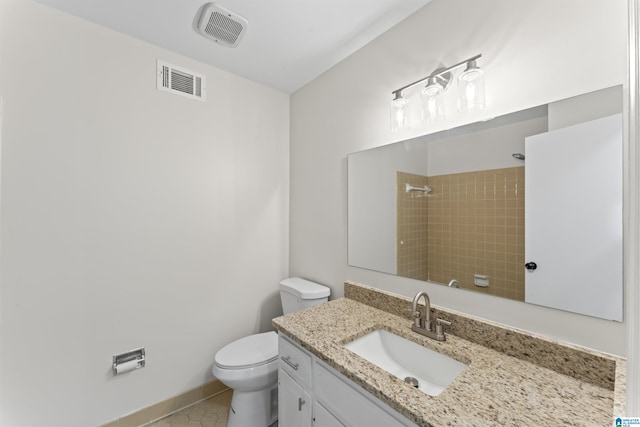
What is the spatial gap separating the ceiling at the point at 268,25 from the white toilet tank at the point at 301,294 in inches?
63.0

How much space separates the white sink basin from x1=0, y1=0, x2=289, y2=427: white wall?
46.0 inches

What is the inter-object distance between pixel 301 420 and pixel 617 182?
4.88 feet

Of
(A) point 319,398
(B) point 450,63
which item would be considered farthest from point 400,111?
(A) point 319,398

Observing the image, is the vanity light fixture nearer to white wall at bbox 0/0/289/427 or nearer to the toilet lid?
white wall at bbox 0/0/289/427

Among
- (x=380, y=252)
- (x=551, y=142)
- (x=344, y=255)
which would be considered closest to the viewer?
(x=551, y=142)

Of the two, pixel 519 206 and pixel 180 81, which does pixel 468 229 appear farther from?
pixel 180 81

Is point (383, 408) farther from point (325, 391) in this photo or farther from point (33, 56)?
point (33, 56)

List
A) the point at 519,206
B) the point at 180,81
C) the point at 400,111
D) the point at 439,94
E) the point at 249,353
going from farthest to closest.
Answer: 1. the point at 180,81
2. the point at 249,353
3. the point at 400,111
4. the point at 439,94
5. the point at 519,206

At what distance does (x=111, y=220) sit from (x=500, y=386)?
2.01 m

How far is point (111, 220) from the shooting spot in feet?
5.12

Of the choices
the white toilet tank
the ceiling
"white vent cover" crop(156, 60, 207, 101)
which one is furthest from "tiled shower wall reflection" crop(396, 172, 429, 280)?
"white vent cover" crop(156, 60, 207, 101)

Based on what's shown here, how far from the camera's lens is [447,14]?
125 cm

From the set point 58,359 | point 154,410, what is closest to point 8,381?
point 58,359

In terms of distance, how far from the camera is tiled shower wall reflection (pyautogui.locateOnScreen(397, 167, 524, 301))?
1071 mm
